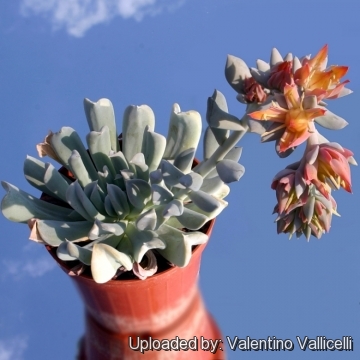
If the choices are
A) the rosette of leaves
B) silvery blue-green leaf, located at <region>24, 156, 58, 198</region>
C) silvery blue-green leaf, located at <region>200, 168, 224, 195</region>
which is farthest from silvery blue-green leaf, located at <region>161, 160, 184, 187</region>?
silvery blue-green leaf, located at <region>24, 156, 58, 198</region>

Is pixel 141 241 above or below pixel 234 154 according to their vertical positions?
below

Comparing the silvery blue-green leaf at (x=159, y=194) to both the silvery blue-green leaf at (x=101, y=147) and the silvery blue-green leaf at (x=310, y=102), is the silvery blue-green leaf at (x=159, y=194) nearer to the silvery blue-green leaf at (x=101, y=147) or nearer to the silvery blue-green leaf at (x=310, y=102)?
the silvery blue-green leaf at (x=101, y=147)

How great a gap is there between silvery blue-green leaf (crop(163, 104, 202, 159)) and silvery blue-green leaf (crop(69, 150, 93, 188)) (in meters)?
0.13

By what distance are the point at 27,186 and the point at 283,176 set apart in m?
0.86

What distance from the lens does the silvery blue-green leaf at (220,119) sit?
72 centimetres

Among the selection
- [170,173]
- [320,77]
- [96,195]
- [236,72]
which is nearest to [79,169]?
[96,195]

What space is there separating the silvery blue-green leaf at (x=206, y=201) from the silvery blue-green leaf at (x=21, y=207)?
0.21 meters

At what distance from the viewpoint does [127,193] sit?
2.54 ft

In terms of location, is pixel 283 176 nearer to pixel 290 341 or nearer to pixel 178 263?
pixel 178 263

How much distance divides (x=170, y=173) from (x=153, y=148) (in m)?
0.08

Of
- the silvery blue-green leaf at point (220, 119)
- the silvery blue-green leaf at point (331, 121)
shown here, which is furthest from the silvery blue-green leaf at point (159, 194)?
the silvery blue-green leaf at point (331, 121)

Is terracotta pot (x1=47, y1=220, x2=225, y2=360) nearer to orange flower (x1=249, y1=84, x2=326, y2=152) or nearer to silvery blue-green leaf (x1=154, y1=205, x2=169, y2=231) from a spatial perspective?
silvery blue-green leaf (x1=154, y1=205, x2=169, y2=231)

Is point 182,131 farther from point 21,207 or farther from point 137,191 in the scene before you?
point 21,207

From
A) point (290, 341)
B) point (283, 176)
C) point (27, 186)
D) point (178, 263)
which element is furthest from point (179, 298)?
point (27, 186)
